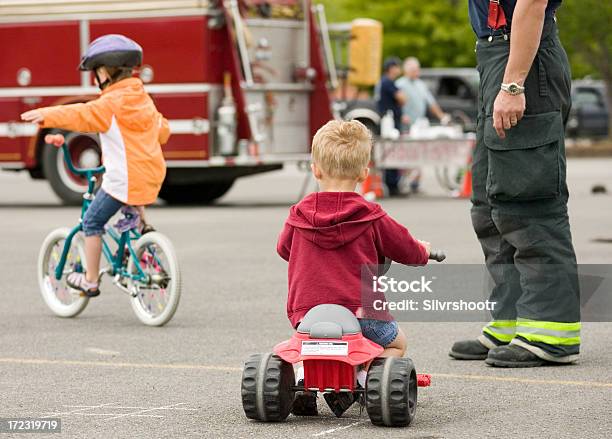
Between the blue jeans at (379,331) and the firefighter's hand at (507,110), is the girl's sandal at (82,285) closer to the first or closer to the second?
the firefighter's hand at (507,110)

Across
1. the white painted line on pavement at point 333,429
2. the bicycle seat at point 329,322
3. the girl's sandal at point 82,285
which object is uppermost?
the bicycle seat at point 329,322

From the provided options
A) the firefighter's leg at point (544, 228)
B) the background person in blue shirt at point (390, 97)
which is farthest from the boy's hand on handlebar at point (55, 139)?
the background person in blue shirt at point (390, 97)

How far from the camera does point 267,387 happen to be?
224 inches

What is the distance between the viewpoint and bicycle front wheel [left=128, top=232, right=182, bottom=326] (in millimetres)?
8758

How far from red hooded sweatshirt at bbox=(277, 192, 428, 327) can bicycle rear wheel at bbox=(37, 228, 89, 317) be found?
359 cm

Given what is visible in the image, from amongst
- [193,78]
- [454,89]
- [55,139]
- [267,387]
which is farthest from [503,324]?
[454,89]

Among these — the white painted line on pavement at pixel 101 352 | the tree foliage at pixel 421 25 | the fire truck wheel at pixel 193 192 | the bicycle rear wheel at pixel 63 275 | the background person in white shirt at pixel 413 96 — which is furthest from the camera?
the tree foliage at pixel 421 25

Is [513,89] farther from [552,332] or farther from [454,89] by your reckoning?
[454,89]

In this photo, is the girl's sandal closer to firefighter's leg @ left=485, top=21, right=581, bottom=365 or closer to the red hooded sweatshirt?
firefighter's leg @ left=485, top=21, right=581, bottom=365

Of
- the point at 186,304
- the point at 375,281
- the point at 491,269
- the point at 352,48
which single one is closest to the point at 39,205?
the point at 352,48

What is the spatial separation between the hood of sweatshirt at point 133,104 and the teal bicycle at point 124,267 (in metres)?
0.35

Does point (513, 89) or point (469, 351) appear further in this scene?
point (469, 351)

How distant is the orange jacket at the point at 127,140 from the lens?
893 centimetres

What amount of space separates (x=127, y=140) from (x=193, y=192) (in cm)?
1114
